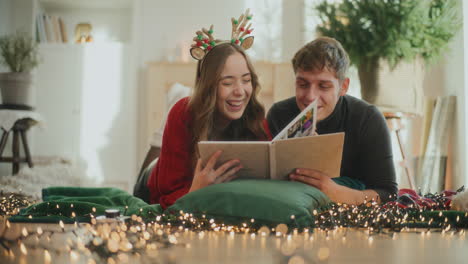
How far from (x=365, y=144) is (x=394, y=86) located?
149cm

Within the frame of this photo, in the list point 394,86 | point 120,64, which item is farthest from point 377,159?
point 120,64

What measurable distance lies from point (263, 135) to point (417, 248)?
2.59 ft

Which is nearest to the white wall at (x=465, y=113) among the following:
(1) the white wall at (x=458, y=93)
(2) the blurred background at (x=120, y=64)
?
(1) the white wall at (x=458, y=93)

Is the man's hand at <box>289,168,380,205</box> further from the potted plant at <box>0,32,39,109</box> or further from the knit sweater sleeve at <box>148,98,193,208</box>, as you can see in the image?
the potted plant at <box>0,32,39,109</box>

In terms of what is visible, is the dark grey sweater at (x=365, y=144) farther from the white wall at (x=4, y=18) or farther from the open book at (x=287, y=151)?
the white wall at (x=4, y=18)

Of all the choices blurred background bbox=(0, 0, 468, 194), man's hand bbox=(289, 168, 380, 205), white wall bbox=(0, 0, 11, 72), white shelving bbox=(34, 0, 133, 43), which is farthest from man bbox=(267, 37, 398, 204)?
white wall bbox=(0, 0, 11, 72)

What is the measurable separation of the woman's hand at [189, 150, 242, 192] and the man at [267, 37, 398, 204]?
1.71ft

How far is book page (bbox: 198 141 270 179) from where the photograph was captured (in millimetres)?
1323

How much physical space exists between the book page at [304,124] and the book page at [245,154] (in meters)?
0.09

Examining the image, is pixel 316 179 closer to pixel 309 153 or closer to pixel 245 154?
pixel 309 153

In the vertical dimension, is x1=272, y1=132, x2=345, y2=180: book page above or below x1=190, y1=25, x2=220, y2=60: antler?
below

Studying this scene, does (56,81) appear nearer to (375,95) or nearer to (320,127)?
(375,95)

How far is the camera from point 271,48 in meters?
4.67

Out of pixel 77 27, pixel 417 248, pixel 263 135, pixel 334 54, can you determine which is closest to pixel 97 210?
pixel 263 135
